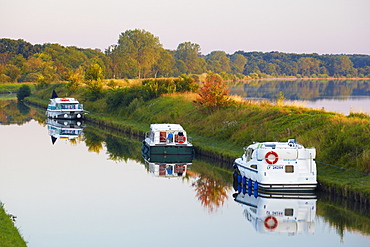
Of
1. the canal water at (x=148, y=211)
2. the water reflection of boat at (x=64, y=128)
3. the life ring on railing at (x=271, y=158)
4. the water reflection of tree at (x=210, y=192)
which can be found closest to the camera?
the canal water at (x=148, y=211)

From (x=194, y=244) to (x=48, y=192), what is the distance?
32.6ft

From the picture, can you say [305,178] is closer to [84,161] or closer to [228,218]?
[228,218]

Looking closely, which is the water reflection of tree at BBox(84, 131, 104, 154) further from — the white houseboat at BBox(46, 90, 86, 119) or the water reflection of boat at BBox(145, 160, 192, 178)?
the white houseboat at BBox(46, 90, 86, 119)

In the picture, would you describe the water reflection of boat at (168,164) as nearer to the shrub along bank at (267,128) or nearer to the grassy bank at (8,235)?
the shrub along bank at (267,128)

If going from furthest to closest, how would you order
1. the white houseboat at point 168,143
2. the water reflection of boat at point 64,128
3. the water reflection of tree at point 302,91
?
1. the water reflection of tree at point 302,91
2. the water reflection of boat at point 64,128
3. the white houseboat at point 168,143

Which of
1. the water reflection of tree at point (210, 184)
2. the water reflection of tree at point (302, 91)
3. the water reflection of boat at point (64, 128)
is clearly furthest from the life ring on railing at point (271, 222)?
the water reflection of tree at point (302, 91)

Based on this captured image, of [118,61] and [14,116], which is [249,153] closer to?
[14,116]

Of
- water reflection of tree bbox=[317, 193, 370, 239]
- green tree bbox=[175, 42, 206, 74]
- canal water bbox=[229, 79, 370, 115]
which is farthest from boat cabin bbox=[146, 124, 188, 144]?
green tree bbox=[175, 42, 206, 74]

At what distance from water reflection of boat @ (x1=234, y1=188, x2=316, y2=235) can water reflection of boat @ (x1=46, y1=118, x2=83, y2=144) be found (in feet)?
83.6

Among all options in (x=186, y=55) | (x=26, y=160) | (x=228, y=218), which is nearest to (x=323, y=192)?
(x=228, y=218)

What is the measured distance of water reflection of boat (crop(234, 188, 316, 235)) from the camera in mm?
19812

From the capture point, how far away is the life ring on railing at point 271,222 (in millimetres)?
19970

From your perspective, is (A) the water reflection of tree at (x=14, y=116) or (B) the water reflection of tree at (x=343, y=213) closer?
(B) the water reflection of tree at (x=343, y=213)

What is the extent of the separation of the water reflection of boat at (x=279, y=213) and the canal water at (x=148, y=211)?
35mm
